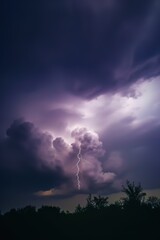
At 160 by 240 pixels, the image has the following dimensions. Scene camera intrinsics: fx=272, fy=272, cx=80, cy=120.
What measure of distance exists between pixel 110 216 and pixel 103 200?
75.2 ft

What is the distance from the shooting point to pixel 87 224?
3781 centimetres

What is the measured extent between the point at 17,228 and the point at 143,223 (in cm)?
1711

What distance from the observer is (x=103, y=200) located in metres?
60.7

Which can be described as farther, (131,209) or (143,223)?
(131,209)

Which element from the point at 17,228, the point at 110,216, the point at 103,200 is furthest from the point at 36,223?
the point at 103,200

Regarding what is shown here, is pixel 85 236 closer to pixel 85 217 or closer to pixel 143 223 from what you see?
pixel 85 217

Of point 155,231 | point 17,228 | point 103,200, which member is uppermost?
point 103,200

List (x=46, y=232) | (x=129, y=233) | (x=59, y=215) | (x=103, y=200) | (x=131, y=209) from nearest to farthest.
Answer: (x=129, y=233) < (x=46, y=232) < (x=131, y=209) < (x=59, y=215) < (x=103, y=200)

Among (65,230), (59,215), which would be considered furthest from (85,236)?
(59,215)

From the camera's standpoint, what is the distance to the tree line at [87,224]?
114 ft

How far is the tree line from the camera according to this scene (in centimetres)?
3472

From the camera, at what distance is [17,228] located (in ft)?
123

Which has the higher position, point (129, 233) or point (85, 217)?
point (85, 217)

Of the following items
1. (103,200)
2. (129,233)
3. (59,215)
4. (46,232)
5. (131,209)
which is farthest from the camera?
(103,200)
